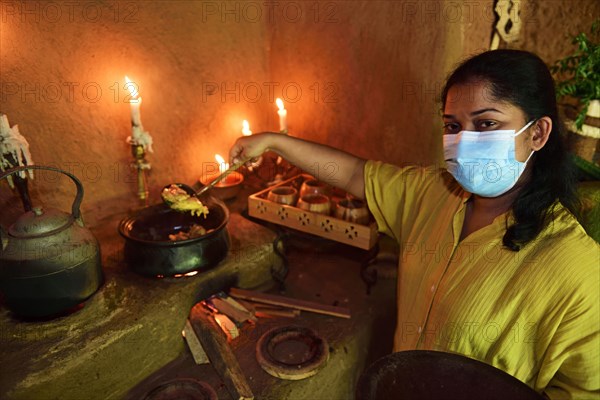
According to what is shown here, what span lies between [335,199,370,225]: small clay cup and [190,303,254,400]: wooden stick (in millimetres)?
1027

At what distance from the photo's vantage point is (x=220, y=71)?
347 cm

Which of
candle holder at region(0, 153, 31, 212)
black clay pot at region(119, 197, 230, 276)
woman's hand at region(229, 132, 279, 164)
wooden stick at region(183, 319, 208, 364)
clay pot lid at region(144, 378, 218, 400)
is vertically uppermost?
woman's hand at region(229, 132, 279, 164)

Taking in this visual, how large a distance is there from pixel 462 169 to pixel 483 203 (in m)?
0.23

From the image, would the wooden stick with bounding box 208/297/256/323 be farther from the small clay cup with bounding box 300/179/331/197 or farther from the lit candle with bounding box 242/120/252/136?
the lit candle with bounding box 242/120/252/136

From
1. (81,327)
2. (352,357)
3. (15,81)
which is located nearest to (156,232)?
(81,327)

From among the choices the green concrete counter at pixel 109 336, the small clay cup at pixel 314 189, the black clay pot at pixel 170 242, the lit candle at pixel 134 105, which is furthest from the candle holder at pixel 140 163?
the small clay cup at pixel 314 189

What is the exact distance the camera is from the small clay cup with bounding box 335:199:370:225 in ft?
8.66

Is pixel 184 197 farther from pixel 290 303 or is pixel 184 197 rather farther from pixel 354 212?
pixel 354 212

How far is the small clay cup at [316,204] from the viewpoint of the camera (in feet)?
8.97

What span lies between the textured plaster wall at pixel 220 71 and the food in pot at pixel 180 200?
31.0 inches

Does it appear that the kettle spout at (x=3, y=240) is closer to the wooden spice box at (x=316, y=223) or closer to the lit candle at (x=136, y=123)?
the lit candle at (x=136, y=123)

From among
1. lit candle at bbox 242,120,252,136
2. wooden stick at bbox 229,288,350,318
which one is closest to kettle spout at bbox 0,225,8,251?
wooden stick at bbox 229,288,350,318

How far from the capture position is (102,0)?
2684mm

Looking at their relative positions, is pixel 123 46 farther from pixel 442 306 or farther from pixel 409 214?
pixel 442 306
